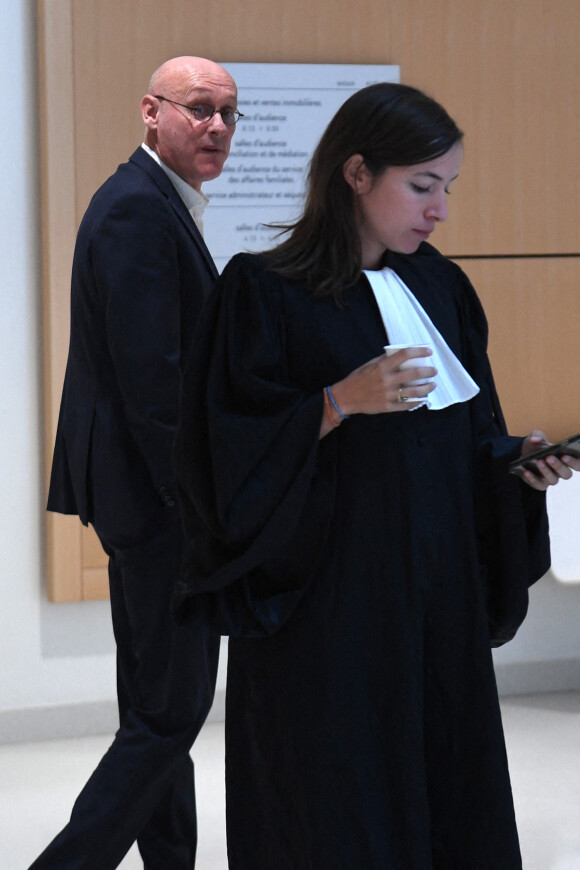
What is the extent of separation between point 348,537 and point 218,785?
2.05 meters

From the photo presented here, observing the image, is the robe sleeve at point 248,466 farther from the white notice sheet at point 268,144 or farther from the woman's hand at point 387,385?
the white notice sheet at point 268,144

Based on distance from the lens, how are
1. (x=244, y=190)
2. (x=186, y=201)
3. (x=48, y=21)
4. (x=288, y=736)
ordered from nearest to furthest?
1. (x=288, y=736)
2. (x=186, y=201)
3. (x=48, y=21)
4. (x=244, y=190)

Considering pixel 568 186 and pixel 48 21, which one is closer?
pixel 48 21

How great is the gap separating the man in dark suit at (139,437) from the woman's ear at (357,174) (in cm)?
63

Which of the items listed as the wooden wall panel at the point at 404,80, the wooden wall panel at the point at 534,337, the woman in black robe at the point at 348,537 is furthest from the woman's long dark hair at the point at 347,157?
the wooden wall panel at the point at 534,337

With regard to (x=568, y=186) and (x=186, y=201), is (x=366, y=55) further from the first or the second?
(x=186, y=201)

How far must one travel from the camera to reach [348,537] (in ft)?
6.45

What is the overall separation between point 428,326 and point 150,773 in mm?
1212

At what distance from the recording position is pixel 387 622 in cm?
198

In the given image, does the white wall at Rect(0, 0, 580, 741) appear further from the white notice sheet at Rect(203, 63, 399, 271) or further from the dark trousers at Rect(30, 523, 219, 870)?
the dark trousers at Rect(30, 523, 219, 870)

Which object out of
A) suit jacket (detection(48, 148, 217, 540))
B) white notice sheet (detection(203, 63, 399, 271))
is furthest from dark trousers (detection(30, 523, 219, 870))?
white notice sheet (detection(203, 63, 399, 271))

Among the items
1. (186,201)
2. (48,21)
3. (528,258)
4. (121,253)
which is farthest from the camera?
(528,258)

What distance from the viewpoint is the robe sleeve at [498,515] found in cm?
211

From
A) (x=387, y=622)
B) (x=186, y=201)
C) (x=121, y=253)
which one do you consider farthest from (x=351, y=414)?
(x=186, y=201)
